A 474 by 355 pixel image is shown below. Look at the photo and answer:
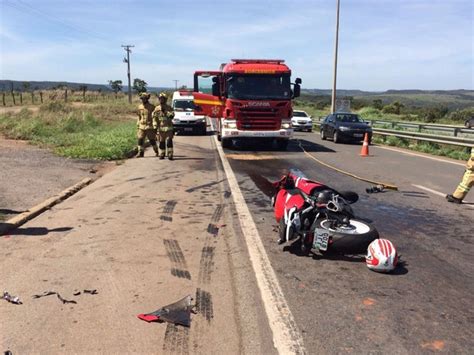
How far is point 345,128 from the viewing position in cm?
2277

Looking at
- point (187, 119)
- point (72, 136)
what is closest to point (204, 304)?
point (72, 136)

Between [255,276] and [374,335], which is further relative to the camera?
[255,276]

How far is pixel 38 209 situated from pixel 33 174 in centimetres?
342

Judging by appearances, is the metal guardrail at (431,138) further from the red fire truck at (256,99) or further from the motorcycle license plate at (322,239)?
the motorcycle license plate at (322,239)

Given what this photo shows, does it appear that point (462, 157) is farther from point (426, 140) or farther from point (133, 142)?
point (133, 142)

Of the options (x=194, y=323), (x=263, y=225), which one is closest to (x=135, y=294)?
(x=194, y=323)

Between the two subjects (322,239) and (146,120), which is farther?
(146,120)

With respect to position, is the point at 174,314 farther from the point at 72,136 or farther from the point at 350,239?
the point at 72,136

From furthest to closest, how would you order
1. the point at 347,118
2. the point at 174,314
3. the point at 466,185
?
1. the point at 347,118
2. the point at 466,185
3. the point at 174,314

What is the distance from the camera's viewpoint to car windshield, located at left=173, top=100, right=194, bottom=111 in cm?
2759

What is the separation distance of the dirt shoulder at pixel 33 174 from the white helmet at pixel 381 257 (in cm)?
497

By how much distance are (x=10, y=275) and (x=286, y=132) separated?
44.9ft

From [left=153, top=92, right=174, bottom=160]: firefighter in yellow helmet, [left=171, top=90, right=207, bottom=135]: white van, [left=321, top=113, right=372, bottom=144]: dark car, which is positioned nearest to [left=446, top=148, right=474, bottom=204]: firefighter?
[left=153, top=92, right=174, bottom=160]: firefighter in yellow helmet

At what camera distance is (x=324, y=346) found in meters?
3.35
